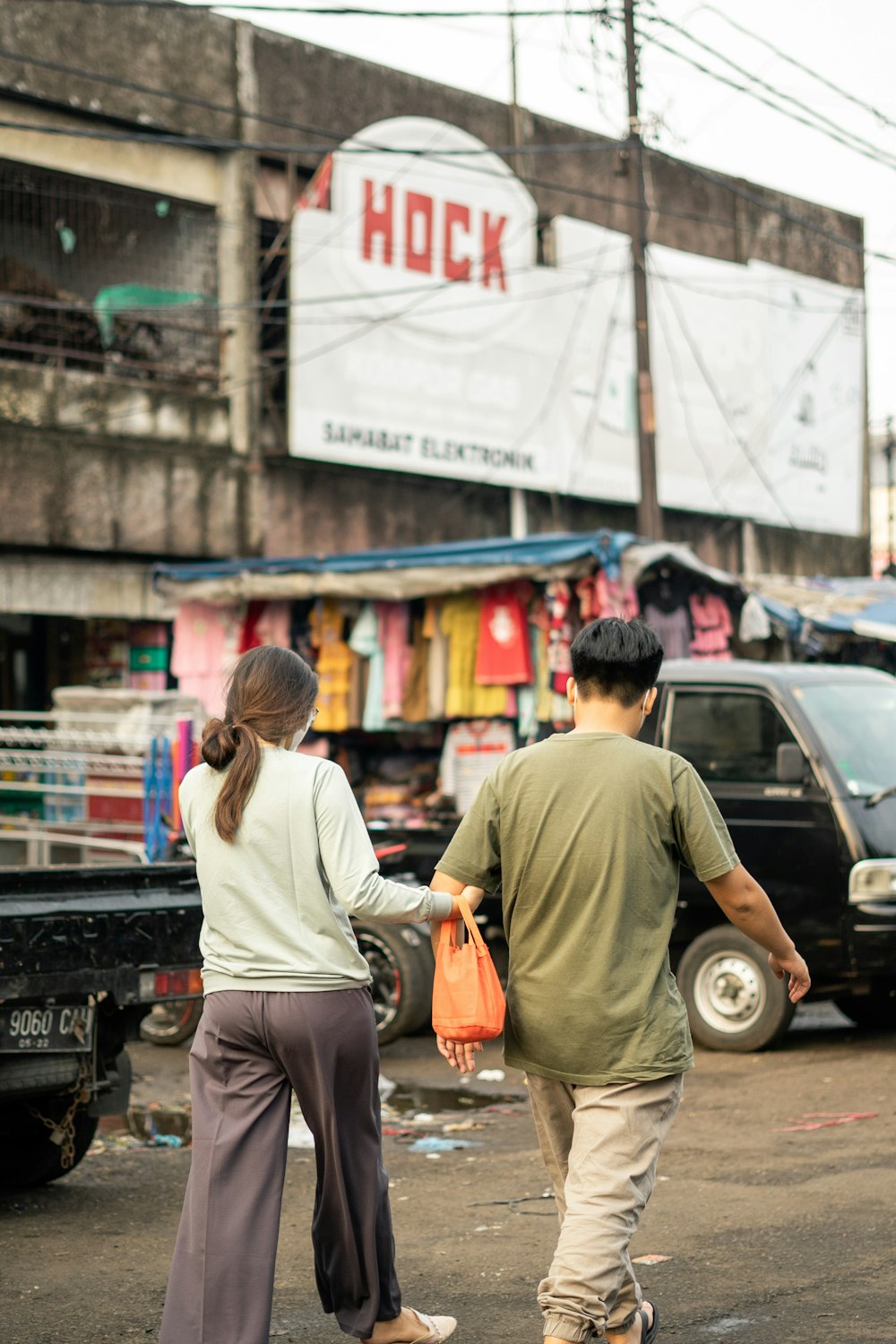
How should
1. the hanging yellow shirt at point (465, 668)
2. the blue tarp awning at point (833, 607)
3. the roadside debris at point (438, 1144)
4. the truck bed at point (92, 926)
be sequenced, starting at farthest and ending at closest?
1. the blue tarp awning at point (833, 607)
2. the hanging yellow shirt at point (465, 668)
3. the roadside debris at point (438, 1144)
4. the truck bed at point (92, 926)

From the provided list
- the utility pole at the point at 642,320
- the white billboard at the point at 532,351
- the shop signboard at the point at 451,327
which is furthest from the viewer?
the white billboard at the point at 532,351

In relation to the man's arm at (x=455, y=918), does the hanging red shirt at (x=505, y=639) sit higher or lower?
higher

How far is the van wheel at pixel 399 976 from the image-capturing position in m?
9.31

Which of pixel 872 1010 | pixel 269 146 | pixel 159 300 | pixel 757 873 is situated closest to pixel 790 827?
pixel 757 873

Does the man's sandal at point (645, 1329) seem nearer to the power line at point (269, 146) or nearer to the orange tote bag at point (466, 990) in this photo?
the orange tote bag at point (466, 990)

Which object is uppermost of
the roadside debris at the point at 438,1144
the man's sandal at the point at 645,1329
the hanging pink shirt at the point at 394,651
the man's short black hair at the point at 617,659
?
the hanging pink shirt at the point at 394,651

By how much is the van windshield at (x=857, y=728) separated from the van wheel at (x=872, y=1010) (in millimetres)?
Answer: 1540

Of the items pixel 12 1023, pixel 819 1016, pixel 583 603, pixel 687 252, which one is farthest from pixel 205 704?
pixel 687 252

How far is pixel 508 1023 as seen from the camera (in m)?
3.92

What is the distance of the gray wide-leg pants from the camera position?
3.78 meters

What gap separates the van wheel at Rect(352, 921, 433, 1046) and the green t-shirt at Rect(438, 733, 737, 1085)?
5468 mm

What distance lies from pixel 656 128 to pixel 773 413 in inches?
411

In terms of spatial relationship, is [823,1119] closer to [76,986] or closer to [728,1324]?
[728,1324]

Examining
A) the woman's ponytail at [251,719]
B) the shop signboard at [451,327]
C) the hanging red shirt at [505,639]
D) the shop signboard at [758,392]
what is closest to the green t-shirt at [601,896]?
the woman's ponytail at [251,719]
